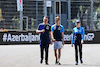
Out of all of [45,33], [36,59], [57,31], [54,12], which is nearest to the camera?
[57,31]

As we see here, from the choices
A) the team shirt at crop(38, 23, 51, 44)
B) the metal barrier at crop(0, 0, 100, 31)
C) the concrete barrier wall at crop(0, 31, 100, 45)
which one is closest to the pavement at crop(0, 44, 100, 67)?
the team shirt at crop(38, 23, 51, 44)

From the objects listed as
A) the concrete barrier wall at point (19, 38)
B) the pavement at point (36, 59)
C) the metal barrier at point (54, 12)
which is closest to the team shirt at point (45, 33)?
the pavement at point (36, 59)

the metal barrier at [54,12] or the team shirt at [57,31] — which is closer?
the team shirt at [57,31]

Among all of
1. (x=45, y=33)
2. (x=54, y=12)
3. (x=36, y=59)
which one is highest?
(x=54, y=12)

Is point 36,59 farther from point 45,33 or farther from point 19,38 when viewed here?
point 19,38

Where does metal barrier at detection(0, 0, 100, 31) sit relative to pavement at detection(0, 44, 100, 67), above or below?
above

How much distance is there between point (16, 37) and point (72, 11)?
5085 millimetres

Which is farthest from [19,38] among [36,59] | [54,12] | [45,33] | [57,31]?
[57,31]

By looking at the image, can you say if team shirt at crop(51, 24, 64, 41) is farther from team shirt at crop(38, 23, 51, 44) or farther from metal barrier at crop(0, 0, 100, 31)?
metal barrier at crop(0, 0, 100, 31)

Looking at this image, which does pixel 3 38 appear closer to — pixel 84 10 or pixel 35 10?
pixel 35 10

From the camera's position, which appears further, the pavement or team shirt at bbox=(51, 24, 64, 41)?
team shirt at bbox=(51, 24, 64, 41)

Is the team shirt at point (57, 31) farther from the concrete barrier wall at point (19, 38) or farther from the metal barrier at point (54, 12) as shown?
the metal barrier at point (54, 12)

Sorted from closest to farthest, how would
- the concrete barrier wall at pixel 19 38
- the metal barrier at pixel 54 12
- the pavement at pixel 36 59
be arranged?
the pavement at pixel 36 59
the concrete barrier wall at pixel 19 38
the metal barrier at pixel 54 12

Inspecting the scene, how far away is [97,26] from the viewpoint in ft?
72.4
